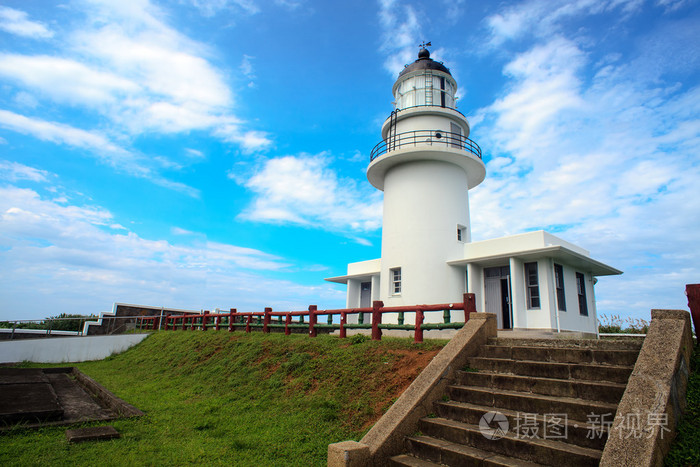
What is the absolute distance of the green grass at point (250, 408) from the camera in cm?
557

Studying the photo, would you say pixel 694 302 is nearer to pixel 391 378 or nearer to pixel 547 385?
pixel 547 385

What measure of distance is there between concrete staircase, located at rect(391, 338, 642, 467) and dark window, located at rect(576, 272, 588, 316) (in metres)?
9.72

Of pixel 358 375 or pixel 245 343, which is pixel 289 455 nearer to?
pixel 358 375

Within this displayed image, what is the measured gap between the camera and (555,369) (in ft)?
17.9

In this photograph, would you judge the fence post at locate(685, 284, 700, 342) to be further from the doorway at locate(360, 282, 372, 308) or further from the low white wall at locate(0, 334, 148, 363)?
the low white wall at locate(0, 334, 148, 363)

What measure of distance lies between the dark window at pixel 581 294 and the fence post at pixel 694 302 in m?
8.84

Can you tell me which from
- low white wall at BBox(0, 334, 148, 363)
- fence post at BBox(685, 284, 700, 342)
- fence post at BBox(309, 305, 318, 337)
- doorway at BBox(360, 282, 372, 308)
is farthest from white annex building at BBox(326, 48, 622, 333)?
low white wall at BBox(0, 334, 148, 363)

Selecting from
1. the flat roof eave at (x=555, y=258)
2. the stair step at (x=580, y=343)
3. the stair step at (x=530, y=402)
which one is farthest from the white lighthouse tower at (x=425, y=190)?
the stair step at (x=530, y=402)

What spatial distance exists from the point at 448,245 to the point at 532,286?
10.3 feet

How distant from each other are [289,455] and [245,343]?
22.4 ft

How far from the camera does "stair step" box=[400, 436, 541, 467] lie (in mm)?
4184

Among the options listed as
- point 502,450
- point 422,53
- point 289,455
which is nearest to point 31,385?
point 289,455

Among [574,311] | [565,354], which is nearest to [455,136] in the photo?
[574,311]

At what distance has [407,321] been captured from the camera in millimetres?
14656
